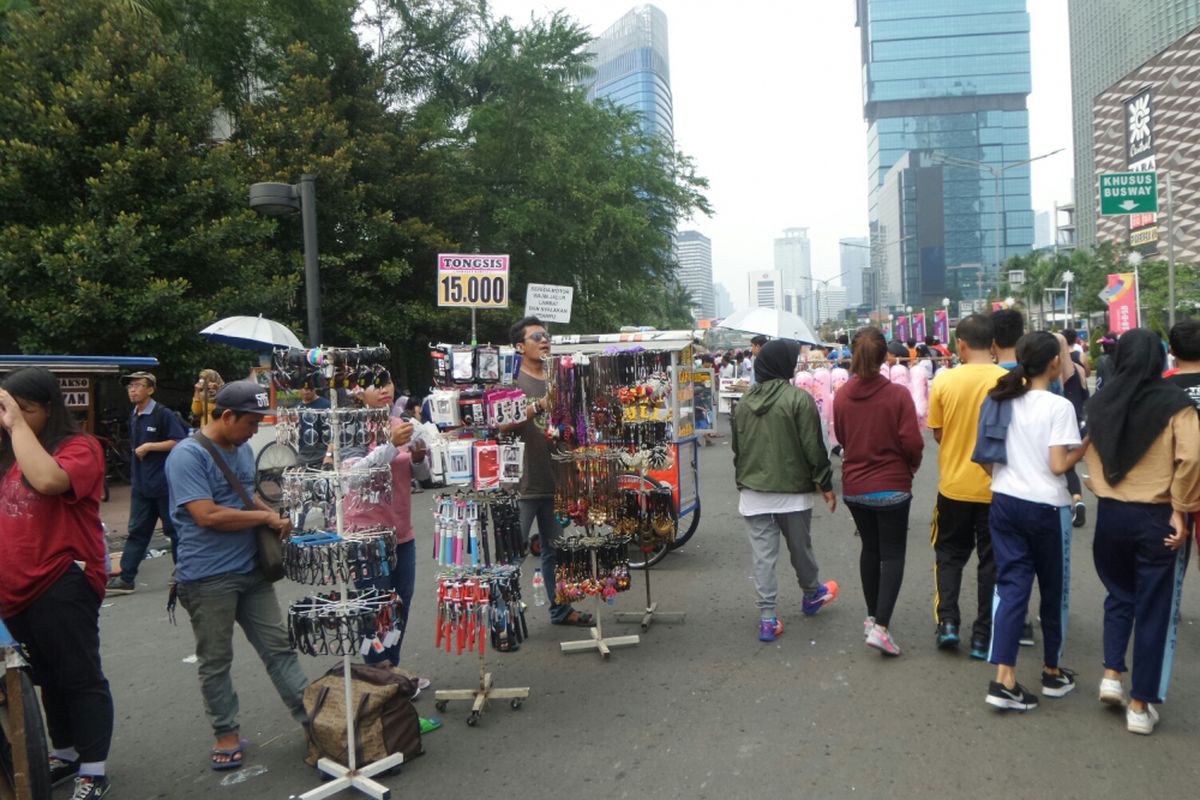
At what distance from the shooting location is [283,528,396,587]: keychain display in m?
3.83

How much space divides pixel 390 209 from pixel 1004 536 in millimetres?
17408

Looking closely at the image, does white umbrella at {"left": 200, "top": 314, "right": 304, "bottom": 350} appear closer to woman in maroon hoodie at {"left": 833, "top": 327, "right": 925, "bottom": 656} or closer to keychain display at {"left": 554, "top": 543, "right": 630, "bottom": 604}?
keychain display at {"left": 554, "top": 543, "right": 630, "bottom": 604}

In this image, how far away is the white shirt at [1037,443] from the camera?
4.24m

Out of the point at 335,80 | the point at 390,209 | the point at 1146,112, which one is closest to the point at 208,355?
the point at 390,209

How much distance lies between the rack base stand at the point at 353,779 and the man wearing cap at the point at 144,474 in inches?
184

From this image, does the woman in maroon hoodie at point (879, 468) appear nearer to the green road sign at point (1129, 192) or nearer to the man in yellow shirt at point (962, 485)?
the man in yellow shirt at point (962, 485)

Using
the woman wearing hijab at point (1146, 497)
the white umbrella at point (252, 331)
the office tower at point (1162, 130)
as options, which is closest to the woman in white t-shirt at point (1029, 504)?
the woman wearing hijab at point (1146, 497)

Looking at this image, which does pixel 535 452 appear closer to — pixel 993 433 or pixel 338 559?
pixel 338 559

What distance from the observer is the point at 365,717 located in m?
3.96

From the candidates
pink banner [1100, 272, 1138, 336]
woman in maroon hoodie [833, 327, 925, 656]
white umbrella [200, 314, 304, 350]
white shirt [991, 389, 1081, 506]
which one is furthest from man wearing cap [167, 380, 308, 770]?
pink banner [1100, 272, 1138, 336]

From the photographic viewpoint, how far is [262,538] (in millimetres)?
4047

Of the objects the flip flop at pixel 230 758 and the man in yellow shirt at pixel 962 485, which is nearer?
the flip flop at pixel 230 758

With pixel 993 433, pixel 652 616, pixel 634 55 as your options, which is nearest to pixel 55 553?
Result: pixel 652 616

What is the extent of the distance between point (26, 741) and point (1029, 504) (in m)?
4.48
